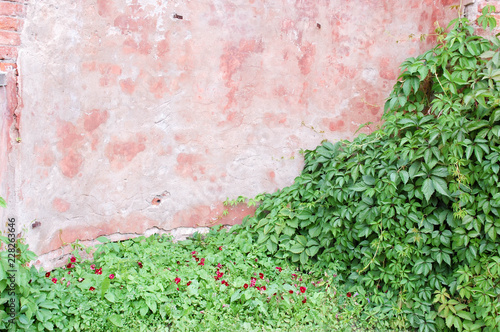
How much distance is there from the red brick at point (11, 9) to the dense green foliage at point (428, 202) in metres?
2.60

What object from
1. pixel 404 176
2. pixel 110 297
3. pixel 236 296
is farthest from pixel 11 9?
pixel 404 176

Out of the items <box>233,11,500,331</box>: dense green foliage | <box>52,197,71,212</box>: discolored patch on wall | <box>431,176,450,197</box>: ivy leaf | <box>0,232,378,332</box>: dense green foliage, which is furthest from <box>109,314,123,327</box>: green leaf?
<box>431,176,450,197</box>: ivy leaf

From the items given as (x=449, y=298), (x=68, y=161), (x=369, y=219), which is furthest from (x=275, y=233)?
(x=68, y=161)

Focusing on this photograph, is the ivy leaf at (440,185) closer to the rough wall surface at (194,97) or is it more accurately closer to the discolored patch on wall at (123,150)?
the rough wall surface at (194,97)

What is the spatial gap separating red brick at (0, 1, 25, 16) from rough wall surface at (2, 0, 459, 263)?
0.30 meters

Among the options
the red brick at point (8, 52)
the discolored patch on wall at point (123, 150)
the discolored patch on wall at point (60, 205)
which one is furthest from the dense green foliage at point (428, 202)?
the red brick at point (8, 52)

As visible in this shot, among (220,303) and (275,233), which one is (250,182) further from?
(220,303)

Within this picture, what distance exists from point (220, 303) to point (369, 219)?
125cm

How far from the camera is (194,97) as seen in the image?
373 centimetres

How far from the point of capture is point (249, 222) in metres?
3.75

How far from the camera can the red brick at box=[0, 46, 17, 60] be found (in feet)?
9.31

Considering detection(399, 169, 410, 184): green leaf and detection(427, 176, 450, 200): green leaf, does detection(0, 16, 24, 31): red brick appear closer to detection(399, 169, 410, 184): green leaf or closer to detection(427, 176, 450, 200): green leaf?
detection(399, 169, 410, 184): green leaf

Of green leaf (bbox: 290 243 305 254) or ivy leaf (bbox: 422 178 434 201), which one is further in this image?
green leaf (bbox: 290 243 305 254)

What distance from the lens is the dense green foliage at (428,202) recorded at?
2.71 meters
